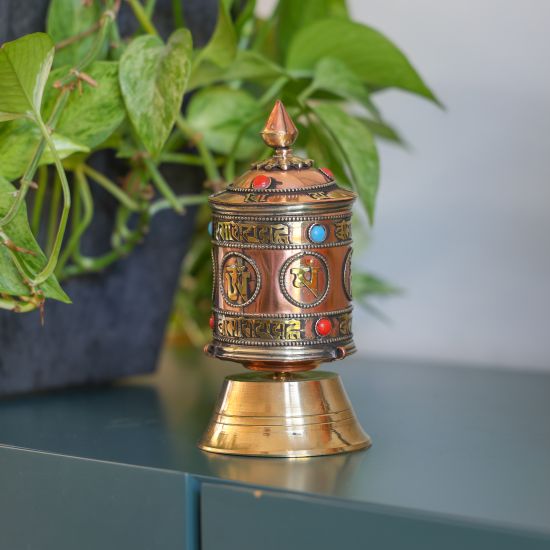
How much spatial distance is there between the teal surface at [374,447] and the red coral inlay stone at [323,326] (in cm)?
10

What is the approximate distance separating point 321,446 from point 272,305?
0.38 ft

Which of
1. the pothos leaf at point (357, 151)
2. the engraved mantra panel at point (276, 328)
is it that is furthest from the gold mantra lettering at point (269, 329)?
the pothos leaf at point (357, 151)

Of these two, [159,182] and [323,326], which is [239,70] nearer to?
[159,182]

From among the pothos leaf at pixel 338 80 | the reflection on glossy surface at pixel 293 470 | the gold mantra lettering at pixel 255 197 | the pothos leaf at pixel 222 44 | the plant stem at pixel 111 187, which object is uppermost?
the pothos leaf at pixel 222 44

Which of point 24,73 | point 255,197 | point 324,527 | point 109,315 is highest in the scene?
point 24,73

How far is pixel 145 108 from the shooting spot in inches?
35.7

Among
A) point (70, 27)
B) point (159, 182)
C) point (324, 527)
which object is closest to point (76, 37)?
point (70, 27)

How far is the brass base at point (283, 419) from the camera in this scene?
2.64 ft

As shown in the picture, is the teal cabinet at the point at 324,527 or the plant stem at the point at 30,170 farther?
the plant stem at the point at 30,170

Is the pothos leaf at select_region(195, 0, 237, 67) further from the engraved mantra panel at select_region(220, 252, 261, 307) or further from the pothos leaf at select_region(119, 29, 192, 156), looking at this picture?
the engraved mantra panel at select_region(220, 252, 261, 307)

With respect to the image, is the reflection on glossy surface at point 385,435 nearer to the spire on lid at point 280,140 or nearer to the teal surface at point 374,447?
the teal surface at point 374,447

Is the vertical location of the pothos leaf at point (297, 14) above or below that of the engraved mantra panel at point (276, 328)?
above

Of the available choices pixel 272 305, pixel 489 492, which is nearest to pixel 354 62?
pixel 272 305

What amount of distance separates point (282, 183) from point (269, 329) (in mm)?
111
